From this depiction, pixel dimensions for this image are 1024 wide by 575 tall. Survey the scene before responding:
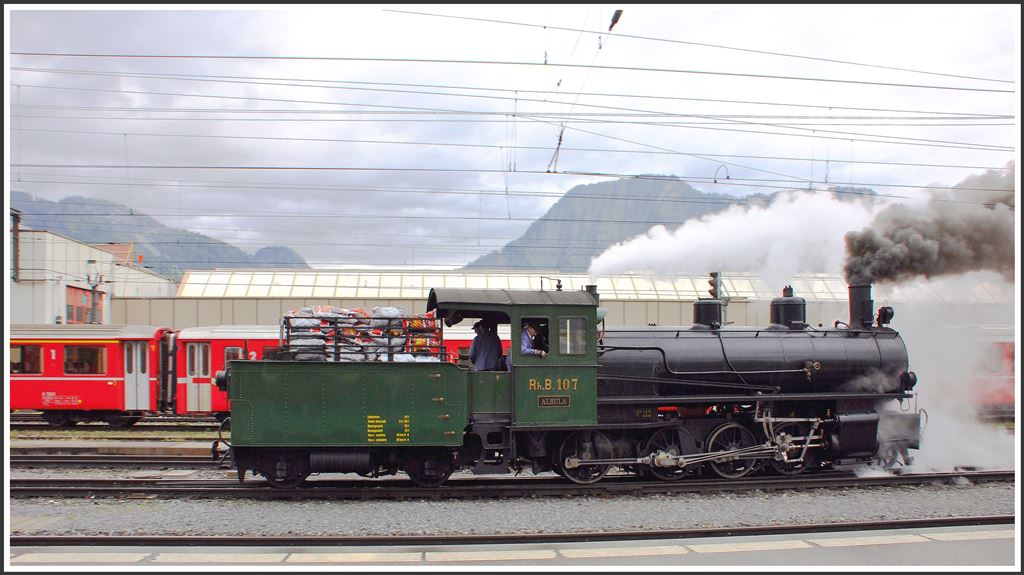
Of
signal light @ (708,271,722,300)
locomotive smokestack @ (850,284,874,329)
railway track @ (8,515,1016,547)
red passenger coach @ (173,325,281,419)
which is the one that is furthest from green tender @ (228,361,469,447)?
red passenger coach @ (173,325,281,419)

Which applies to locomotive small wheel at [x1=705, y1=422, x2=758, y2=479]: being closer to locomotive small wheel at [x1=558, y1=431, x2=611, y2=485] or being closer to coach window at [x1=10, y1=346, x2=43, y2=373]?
locomotive small wheel at [x1=558, y1=431, x2=611, y2=485]

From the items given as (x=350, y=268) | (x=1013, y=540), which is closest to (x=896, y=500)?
(x=1013, y=540)

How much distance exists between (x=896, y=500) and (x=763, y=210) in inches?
247

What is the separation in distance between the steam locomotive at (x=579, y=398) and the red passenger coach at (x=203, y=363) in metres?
9.24

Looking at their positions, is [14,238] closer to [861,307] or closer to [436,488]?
[436,488]

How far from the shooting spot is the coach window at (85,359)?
60.9 ft

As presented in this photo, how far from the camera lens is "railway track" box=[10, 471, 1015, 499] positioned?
979cm

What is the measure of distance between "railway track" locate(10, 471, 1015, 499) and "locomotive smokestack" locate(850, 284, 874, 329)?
241 cm

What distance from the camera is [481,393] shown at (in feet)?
32.3

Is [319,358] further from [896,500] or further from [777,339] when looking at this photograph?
[896,500]

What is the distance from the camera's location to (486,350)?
33.6 feet

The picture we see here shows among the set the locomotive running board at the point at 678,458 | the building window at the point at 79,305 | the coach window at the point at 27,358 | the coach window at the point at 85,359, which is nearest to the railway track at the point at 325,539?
the locomotive running board at the point at 678,458

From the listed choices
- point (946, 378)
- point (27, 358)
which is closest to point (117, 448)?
point (27, 358)

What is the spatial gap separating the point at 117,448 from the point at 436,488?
7582 millimetres
